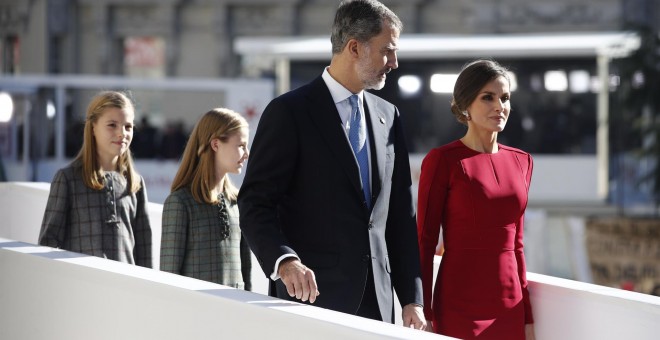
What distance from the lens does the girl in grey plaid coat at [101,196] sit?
5.22 metres

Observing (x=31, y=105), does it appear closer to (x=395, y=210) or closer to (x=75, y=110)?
(x=75, y=110)

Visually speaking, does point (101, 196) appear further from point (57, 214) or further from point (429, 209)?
point (429, 209)

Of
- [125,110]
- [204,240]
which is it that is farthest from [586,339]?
[125,110]

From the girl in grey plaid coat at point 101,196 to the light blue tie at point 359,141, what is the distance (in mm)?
1766

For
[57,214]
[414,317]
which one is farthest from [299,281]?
[57,214]

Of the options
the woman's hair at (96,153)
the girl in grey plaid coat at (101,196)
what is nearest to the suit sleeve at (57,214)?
the girl in grey plaid coat at (101,196)

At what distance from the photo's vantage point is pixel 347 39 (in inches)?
148

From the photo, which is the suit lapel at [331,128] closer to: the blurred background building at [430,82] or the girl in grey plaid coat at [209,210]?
the girl in grey plaid coat at [209,210]

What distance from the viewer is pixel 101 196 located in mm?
5281

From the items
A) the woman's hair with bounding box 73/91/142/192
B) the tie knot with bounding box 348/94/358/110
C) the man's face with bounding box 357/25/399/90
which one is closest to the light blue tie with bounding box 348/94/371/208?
the tie knot with bounding box 348/94/358/110

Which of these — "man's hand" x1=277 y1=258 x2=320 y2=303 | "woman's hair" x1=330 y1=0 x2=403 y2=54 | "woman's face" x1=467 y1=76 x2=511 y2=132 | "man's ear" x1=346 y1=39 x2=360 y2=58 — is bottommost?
"man's hand" x1=277 y1=258 x2=320 y2=303

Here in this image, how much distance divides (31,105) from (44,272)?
72.1 feet

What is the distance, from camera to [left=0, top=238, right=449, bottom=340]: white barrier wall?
10.1 ft

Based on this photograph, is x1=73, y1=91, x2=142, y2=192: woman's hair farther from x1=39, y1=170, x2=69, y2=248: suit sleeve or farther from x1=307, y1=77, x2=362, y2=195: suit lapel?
x1=307, y1=77, x2=362, y2=195: suit lapel
